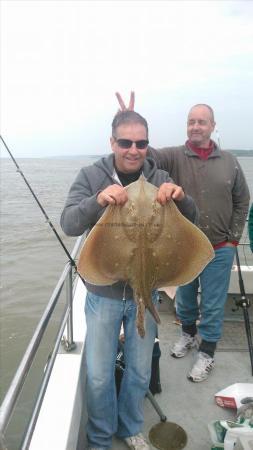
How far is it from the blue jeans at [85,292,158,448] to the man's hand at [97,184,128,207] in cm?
80

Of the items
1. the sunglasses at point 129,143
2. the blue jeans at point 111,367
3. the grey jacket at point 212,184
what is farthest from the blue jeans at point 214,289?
the sunglasses at point 129,143

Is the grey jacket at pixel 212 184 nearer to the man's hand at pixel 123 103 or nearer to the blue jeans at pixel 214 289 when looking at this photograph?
the blue jeans at pixel 214 289

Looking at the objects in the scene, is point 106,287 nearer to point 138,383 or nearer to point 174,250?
point 174,250

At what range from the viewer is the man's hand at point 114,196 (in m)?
2.26

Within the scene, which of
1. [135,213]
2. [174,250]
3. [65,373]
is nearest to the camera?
[135,213]

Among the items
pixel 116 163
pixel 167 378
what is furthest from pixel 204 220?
pixel 167 378

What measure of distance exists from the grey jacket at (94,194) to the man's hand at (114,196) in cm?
28

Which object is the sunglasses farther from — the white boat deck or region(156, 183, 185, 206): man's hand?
the white boat deck

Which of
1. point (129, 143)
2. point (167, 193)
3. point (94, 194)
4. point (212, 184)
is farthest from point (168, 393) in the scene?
point (129, 143)

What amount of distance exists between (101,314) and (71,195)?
84 cm

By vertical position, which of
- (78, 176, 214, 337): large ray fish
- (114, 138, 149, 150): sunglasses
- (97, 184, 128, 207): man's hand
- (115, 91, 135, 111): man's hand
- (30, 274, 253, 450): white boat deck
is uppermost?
(115, 91, 135, 111): man's hand

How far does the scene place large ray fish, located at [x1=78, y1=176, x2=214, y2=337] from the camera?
2332mm

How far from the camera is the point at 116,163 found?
2.78 metres

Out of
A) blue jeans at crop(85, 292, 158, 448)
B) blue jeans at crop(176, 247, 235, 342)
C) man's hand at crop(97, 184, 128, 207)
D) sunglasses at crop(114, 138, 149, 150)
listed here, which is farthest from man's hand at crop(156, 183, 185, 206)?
blue jeans at crop(176, 247, 235, 342)
